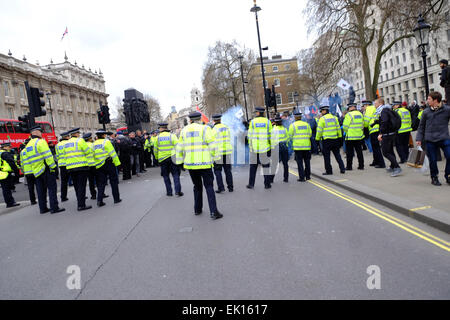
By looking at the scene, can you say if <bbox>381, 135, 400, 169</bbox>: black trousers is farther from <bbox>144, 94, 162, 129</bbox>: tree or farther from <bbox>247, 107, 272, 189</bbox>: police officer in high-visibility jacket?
<bbox>144, 94, 162, 129</bbox>: tree

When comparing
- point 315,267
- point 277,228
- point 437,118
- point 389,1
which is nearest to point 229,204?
point 277,228

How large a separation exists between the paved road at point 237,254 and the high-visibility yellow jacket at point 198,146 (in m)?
1.01

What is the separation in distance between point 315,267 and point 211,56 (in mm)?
55482

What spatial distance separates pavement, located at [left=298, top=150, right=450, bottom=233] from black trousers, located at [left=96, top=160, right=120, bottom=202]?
554 centimetres

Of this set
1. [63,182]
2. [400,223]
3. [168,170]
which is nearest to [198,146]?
[168,170]

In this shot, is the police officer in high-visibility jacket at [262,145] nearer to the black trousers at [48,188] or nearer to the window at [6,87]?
the black trousers at [48,188]

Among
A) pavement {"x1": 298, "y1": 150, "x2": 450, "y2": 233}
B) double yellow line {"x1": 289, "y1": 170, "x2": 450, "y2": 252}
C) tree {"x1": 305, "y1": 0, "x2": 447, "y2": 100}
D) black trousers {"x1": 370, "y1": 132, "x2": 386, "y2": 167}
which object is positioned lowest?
double yellow line {"x1": 289, "y1": 170, "x2": 450, "y2": 252}

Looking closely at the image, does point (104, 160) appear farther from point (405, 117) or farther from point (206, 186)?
point (405, 117)

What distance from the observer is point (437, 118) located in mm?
6883

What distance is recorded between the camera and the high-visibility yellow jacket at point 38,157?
8430 millimetres

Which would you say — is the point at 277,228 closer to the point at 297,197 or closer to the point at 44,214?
the point at 297,197

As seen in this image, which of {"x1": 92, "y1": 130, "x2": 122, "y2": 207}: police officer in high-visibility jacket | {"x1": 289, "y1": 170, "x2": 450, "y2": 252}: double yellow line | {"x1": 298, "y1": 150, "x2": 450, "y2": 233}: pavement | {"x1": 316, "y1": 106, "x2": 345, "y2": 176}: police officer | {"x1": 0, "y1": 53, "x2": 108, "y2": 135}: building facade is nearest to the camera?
{"x1": 289, "y1": 170, "x2": 450, "y2": 252}: double yellow line

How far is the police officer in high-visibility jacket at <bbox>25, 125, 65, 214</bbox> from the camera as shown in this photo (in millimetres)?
8453

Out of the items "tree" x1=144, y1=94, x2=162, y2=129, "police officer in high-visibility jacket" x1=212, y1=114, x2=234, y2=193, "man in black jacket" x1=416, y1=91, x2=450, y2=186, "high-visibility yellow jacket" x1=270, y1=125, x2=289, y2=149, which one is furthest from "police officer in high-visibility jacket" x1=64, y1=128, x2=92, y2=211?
"tree" x1=144, y1=94, x2=162, y2=129
